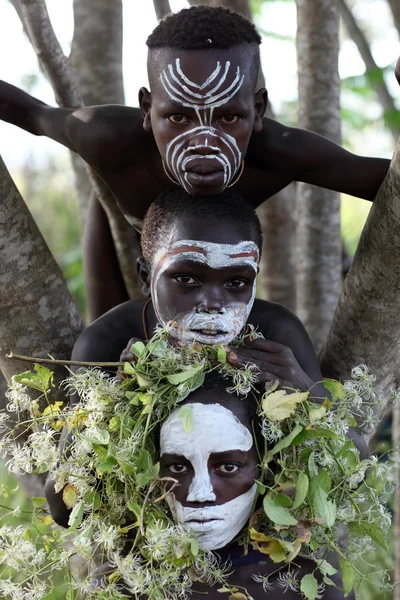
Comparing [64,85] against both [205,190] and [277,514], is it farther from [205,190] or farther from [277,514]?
[277,514]

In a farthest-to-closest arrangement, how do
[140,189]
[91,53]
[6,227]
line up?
[91,53]
[140,189]
[6,227]

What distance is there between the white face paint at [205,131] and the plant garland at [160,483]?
622mm

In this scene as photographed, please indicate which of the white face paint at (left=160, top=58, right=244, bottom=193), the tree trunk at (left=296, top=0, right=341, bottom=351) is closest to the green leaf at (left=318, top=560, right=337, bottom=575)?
the white face paint at (left=160, top=58, right=244, bottom=193)

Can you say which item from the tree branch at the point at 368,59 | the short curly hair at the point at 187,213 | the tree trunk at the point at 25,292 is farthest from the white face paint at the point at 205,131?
the tree branch at the point at 368,59

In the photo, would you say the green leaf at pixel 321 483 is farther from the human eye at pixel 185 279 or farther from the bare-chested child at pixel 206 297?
the human eye at pixel 185 279

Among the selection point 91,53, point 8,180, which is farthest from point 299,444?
point 91,53

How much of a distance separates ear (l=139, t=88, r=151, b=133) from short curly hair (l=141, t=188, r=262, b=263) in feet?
0.86

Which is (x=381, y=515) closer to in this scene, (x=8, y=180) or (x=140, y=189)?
(x=140, y=189)

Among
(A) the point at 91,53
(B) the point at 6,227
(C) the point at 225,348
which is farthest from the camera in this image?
(A) the point at 91,53

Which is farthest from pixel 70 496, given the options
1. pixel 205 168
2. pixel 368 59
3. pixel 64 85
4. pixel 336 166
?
pixel 368 59

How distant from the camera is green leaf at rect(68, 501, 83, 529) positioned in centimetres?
251

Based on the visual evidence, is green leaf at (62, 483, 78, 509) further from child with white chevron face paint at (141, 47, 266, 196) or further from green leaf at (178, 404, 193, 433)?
child with white chevron face paint at (141, 47, 266, 196)

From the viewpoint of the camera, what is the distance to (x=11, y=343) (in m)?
3.09

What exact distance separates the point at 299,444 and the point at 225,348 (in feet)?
1.28
